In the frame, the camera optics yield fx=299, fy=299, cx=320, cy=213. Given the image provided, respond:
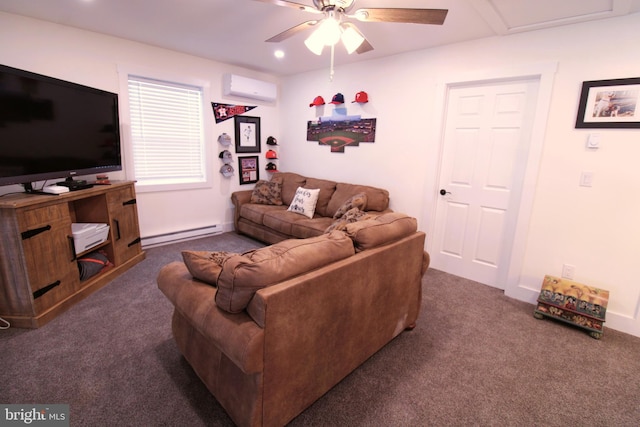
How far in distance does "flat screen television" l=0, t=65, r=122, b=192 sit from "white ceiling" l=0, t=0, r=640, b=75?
2.33 feet

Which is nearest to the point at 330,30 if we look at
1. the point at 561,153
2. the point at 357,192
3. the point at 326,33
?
the point at 326,33

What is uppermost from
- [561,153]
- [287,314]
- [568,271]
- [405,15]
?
[405,15]

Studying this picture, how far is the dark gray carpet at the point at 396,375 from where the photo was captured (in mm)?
1563

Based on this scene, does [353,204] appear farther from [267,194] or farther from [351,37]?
[351,37]

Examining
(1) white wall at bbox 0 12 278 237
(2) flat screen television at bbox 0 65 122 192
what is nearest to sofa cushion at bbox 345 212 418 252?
(2) flat screen television at bbox 0 65 122 192

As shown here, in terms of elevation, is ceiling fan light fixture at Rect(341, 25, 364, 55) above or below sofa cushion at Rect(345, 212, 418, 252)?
above

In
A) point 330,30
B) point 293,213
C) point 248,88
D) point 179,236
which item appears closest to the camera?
point 330,30

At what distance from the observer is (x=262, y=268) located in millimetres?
1261

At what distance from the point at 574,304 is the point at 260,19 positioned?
3530mm

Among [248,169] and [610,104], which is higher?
[610,104]

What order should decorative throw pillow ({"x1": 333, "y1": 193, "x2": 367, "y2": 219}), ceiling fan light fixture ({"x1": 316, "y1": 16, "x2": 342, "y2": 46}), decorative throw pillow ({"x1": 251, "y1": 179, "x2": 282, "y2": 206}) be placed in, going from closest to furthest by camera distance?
A: ceiling fan light fixture ({"x1": 316, "y1": 16, "x2": 342, "y2": 46}) < decorative throw pillow ({"x1": 333, "y1": 193, "x2": 367, "y2": 219}) < decorative throw pillow ({"x1": 251, "y1": 179, "x2": 282, "y2": 206})

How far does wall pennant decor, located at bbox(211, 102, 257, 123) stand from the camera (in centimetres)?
422

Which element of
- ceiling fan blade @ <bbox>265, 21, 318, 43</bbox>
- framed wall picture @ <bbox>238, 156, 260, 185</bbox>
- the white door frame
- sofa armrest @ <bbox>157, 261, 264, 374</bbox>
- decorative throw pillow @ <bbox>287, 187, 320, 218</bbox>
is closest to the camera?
sofa armrest @ <bbox>157, 261, 264, 374</bbox>

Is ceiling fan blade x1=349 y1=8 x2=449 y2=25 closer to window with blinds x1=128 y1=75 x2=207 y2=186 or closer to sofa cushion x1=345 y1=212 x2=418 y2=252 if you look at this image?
sofa cushion x1=345 y1=212 x2=418 y2=252
